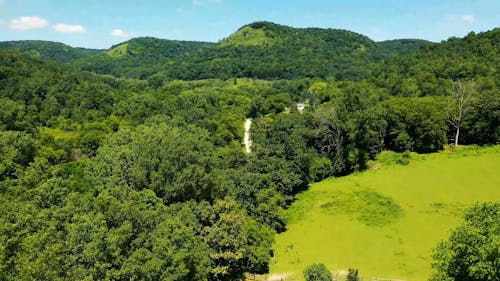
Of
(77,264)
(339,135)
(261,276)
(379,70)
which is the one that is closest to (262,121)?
(339,135)

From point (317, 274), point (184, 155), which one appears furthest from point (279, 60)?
point (317, 274)

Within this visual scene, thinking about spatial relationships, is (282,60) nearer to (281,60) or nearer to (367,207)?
(281,60)

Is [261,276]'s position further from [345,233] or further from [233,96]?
[233,96]

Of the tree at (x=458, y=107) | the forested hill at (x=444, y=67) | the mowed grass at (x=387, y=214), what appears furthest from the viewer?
the forested hill at (x=444, y=67)

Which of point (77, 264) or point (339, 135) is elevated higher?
point (339, 135)

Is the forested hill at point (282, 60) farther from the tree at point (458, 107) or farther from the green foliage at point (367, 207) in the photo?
the green foliage at point (367, 207)

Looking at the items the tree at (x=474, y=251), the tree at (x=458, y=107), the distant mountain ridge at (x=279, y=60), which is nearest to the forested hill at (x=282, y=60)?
the distant mountain ridge at (x=279, y=60)

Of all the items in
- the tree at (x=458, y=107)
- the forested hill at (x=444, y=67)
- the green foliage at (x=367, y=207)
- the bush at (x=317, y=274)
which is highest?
the forested hill at (x=444, y=67)
